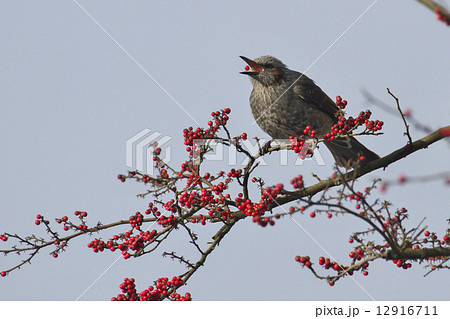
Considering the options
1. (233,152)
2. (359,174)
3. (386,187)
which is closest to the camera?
(386,187)

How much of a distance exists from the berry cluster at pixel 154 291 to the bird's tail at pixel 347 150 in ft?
13.0

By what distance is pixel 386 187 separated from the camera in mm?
3041

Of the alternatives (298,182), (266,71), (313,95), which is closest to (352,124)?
(298,182)

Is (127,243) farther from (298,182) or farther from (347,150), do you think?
(347,150)

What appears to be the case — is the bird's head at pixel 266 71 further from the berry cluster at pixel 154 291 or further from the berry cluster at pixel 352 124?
the berry cluster at pixel 154 291

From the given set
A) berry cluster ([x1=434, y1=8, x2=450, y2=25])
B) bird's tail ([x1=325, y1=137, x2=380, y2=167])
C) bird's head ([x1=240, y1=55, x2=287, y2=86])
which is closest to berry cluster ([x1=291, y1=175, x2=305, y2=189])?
berry cluster ([x1=434, y1=8, x2=450, y2=25])

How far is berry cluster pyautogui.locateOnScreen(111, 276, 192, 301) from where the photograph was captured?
496 centimetres

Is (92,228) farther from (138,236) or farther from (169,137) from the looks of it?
(169,137)

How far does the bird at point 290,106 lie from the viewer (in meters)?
7.77

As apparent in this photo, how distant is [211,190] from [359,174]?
1663 millimetres

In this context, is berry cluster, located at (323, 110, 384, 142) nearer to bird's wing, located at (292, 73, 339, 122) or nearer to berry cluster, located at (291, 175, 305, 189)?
berry cluster, located at (291, 175, 305, 189)

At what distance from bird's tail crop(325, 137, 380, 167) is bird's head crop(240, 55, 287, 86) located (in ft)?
4.46

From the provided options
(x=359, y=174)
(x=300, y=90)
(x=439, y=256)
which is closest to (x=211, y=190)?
(x=359, y=174)

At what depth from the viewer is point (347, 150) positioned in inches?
326
